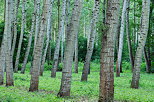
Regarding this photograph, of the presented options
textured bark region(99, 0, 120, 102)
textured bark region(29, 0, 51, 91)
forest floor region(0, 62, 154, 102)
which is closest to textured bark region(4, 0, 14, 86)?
forest floor region(0, 62, 154, 102)

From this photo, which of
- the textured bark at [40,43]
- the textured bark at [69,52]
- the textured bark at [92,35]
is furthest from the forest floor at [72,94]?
the textured bark at [92,35]

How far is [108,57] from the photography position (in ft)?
24.0

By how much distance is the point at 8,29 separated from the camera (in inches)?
479

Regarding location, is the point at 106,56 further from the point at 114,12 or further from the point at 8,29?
the point at 8,29

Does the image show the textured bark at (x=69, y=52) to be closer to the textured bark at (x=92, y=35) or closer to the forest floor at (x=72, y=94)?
the forest floor at (x=72, y=94)

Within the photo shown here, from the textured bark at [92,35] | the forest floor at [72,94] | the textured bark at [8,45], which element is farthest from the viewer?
the textured bark at [92,35]

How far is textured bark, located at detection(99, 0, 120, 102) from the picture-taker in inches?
285

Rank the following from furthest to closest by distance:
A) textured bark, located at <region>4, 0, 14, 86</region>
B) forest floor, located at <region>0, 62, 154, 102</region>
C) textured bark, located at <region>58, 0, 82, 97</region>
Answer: textured bark, located at <region>4, 0, 14, 86</region>
textured bark, located at <region>58, 0, 82, 97</region>
forest floor, located at <region>0, 62, 154, 102</region>

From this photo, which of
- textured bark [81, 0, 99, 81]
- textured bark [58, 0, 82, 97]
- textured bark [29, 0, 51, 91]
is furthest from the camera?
textured bark [81, 0, 99, 81]

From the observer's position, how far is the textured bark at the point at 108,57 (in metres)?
7.24

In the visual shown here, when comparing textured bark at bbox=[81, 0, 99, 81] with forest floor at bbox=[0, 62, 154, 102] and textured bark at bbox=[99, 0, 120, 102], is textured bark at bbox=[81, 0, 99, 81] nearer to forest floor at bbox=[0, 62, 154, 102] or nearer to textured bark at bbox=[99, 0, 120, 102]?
forest floor at bbox=[0, 62, 154, 102]

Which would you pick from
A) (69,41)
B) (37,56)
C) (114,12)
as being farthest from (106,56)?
(37,56)

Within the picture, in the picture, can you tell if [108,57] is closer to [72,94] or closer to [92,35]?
[72,94]

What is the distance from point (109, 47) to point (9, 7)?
22.0ft
